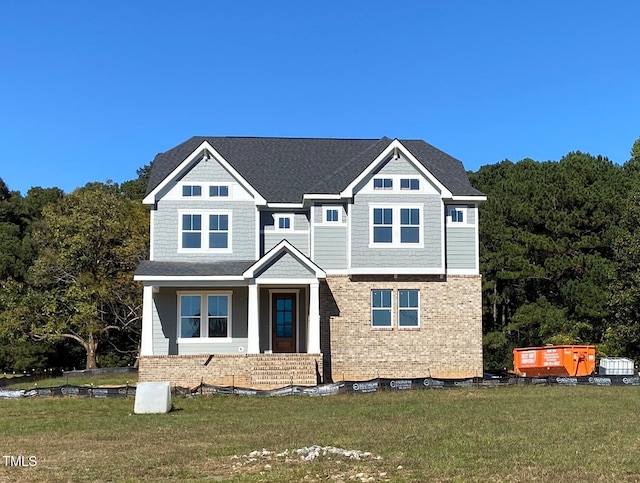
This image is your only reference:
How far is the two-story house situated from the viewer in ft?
90.5

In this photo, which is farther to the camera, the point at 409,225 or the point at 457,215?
the point at 457,215

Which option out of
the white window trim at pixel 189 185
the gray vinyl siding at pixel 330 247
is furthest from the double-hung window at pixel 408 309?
the white window trim at pixel 189 185

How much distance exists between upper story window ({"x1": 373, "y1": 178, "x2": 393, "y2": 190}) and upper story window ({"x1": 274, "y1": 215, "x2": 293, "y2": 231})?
3.57 metres

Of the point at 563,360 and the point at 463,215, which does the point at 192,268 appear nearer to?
the point at 463,215

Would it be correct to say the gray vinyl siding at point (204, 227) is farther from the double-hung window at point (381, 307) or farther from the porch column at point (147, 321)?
the double-hung window at point (381, 307)

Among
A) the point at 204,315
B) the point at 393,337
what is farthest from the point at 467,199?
the point at 204,315

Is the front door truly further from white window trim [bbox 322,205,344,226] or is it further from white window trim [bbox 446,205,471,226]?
white window trim [bbox 446,205,471,226]

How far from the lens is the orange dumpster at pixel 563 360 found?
27109mm

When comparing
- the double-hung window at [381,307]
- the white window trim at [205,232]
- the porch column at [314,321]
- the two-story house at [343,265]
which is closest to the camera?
the porch column at [314,321]

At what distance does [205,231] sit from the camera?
28297 millimetres

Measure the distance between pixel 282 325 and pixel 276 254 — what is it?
385 cm

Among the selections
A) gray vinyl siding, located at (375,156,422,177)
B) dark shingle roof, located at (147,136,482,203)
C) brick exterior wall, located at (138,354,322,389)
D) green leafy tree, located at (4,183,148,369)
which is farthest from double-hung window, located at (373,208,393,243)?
green leafy tree, located at (4,183,148,369)

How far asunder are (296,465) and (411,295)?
1725 cm

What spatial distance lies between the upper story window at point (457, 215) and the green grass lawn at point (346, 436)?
772 cm
